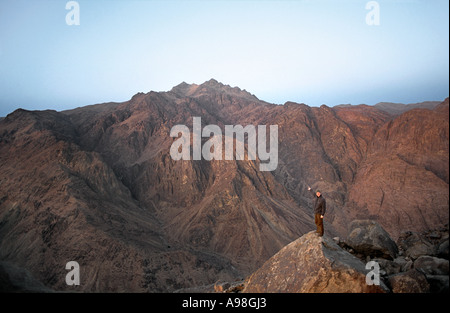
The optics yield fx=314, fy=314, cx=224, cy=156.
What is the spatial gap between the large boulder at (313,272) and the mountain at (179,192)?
17.9 meters

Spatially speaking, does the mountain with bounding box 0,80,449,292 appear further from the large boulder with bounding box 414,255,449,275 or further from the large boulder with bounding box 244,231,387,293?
the large boulder with bounding box 244,231,387,293

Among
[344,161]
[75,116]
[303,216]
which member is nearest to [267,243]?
[303,216]

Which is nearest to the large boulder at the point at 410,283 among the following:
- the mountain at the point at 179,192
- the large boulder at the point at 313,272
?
the large boulder at the point at 313,272

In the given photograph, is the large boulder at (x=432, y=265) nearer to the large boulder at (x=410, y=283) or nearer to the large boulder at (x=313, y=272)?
the large boulder at (x=410, y=283)

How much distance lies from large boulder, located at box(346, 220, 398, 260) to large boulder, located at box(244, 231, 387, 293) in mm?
4043

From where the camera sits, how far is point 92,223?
37.0m

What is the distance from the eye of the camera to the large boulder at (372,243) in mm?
13789

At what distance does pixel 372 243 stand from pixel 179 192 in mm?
42299

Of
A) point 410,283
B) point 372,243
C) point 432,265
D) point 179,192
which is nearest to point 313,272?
point 410,283

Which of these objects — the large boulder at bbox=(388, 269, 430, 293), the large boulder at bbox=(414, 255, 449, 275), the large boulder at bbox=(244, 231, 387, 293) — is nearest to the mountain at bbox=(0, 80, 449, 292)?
the large boulder at bbox=(414, 255, 449, 275)

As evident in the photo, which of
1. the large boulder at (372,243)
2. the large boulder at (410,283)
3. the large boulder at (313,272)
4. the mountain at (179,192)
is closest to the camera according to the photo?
the large boulder at (410,283)

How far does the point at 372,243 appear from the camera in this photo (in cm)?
1399

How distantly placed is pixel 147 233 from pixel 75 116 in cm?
4909
